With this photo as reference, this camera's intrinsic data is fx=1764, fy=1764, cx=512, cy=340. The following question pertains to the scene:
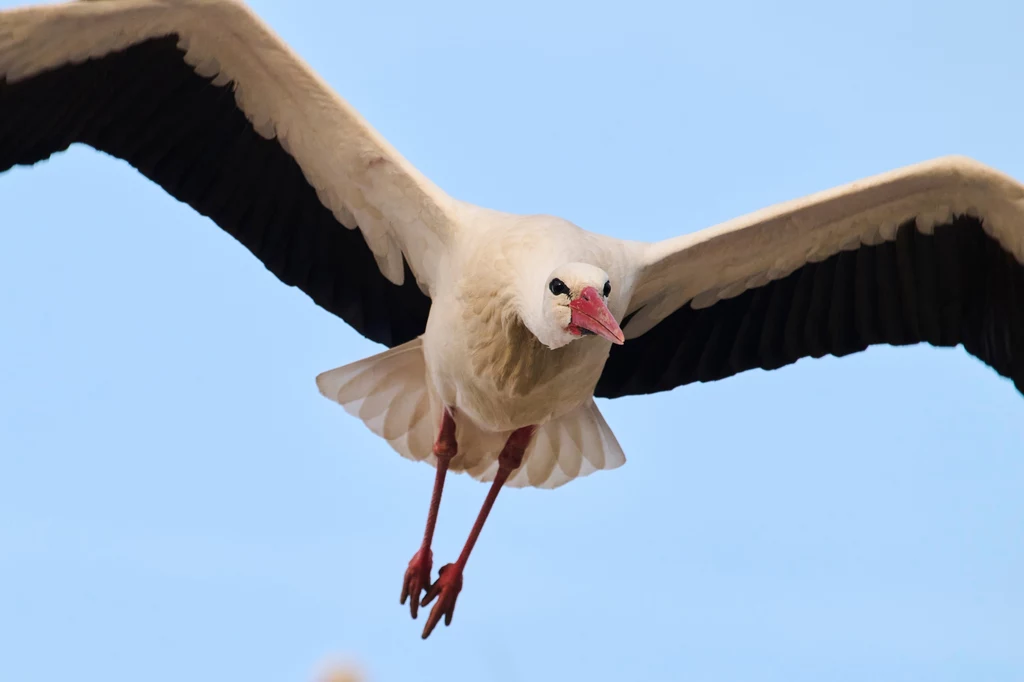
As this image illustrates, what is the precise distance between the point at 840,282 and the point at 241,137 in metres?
2.58

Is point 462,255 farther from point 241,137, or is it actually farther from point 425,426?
point 425,426

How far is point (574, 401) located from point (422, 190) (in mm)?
1023

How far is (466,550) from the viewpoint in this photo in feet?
24.7

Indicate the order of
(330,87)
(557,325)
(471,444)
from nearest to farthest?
(557,325) → (330,87) → (471,444)

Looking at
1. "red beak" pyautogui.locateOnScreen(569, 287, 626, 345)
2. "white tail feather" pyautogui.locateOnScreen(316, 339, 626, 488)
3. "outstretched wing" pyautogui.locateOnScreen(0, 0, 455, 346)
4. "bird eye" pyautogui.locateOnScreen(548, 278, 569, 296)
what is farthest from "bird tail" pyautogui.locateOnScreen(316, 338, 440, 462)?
"red beak" pyautogui.locateOnScreen(569, 287, 626, 345)

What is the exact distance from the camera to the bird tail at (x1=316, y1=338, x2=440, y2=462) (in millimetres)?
7570

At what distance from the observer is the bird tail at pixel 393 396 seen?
298 inches

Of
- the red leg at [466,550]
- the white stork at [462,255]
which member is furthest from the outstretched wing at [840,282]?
the red leg at [466,550]

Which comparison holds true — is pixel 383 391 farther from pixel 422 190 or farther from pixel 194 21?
pixel 194 21

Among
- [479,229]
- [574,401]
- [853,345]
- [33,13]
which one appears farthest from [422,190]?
[853,345]

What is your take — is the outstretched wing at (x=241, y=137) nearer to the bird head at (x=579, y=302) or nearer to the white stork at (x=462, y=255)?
the white stork at (x=462, y=255)

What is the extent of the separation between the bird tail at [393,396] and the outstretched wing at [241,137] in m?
0.16

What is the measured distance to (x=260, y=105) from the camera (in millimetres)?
7066

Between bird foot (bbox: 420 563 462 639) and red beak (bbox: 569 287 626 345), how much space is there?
194 centimetres
